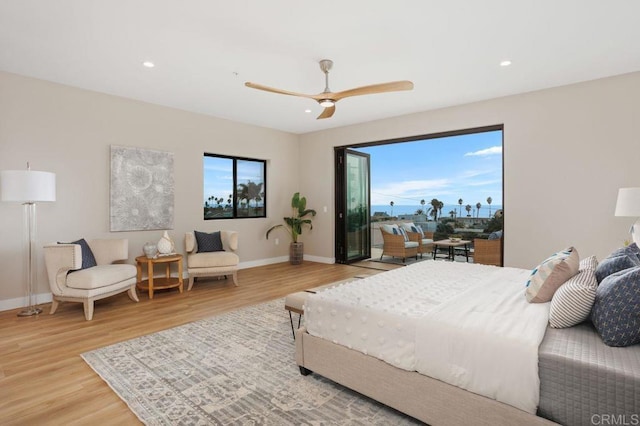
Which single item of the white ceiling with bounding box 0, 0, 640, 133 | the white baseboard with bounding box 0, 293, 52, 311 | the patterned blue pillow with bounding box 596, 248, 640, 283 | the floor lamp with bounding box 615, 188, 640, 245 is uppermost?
the white ceiling with bounding box 0, 0, 640, 133

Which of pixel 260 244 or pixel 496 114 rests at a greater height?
pixel 496 114

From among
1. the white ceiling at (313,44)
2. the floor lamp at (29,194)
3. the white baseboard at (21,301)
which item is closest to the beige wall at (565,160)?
the white ceiling at (313,44)

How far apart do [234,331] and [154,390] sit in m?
1.08

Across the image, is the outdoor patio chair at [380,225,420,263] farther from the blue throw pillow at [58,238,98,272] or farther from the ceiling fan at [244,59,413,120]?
the blue throw pillow at [58,238,98,272]

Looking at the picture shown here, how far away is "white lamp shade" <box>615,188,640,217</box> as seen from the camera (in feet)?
10.4

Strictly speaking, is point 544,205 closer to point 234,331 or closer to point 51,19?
point 234,331

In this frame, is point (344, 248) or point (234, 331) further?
point (344, 248)

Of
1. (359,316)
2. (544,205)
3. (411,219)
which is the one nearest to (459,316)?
(359,316)

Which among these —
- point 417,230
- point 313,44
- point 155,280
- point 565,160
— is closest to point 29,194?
point 155,280

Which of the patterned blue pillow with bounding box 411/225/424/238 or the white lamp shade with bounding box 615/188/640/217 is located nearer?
the white lamp shade with bounding box 615/188/640/217

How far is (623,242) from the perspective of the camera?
4.14m

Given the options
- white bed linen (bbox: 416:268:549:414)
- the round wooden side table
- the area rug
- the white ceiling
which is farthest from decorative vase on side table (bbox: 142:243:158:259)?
white bed linen (bbox: 416:268:549:414)

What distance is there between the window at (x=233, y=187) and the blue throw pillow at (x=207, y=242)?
2.22 feet

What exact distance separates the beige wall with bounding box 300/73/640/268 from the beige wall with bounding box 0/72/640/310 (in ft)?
0.04
